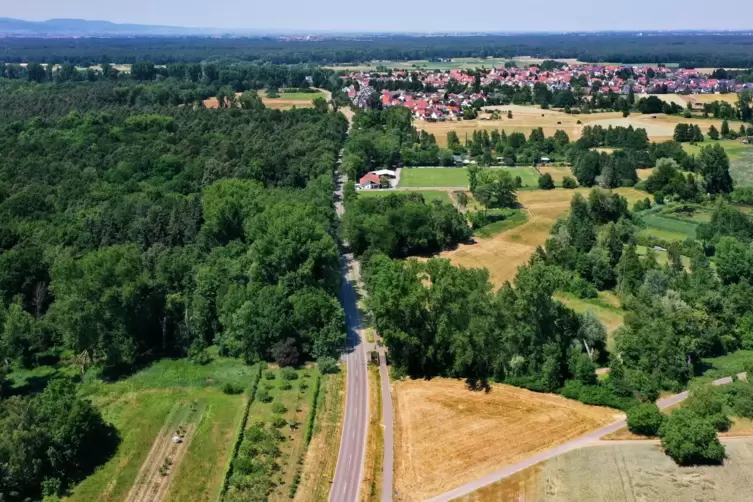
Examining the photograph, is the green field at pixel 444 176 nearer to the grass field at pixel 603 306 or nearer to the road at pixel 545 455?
the grass field at pixel 603 306

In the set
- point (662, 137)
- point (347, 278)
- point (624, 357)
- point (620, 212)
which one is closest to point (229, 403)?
point (347, 278)

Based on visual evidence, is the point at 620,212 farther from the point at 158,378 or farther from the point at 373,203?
the point at 158,378

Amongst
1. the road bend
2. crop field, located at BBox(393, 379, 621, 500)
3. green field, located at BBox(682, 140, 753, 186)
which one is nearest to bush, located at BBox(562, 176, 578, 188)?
green field, located at BBox(682, 140, 753, 186)

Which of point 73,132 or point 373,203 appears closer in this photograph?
point 373,203

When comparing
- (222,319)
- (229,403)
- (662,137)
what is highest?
(662,137)

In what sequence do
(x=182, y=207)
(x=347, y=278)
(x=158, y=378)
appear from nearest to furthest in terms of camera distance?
(x=158, y=378) → (x=347, y=278) → (x=182, y=207)

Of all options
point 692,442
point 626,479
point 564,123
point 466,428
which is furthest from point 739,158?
point 466,428

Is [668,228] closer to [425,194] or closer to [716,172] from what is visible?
[716,172]
